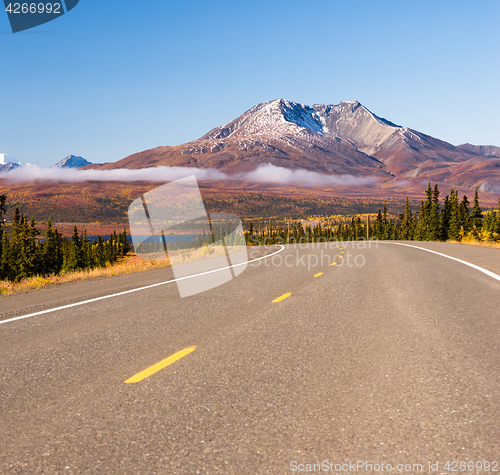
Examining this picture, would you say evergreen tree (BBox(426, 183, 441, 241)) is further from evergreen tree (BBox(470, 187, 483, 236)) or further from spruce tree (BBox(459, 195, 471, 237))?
evergreen tree (BBox(470, 187, 483, 236))

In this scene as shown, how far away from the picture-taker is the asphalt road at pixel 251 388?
2.77 m

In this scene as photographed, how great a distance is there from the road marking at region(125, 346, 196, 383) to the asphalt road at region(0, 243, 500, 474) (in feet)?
0.17

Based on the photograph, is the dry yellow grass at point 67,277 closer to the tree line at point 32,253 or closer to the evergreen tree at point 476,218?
the tree line at point 32,253

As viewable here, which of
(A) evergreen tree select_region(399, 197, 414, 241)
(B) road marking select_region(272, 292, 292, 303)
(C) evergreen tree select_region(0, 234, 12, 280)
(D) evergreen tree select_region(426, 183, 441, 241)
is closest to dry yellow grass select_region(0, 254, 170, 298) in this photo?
(B) road marking select_region(272, 292, 292, 303)

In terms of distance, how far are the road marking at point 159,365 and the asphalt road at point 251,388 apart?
5 cm

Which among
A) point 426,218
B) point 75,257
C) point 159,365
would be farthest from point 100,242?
point 159,365

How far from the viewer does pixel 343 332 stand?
5781 millimetres

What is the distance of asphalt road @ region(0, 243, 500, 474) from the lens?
2.77 metres

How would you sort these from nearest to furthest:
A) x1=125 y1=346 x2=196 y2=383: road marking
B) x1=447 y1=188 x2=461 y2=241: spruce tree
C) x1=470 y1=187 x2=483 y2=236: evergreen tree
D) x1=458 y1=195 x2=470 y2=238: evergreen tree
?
x1=125 y1=346 x2=196 y2=383: road marking < x1=470 y1=187 x2=483 y2=236: evergreen tree < x1=458 y1=195 x2=470 y2=238: evergreen tree < x1=447 y1=188 x2=461 y2=241: spruce tree

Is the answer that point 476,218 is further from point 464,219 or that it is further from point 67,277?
point 67,277

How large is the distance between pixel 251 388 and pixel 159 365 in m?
1.18

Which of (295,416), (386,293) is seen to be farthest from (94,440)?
(386,293)

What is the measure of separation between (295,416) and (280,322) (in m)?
3.18

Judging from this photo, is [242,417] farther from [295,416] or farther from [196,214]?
[196,214]
